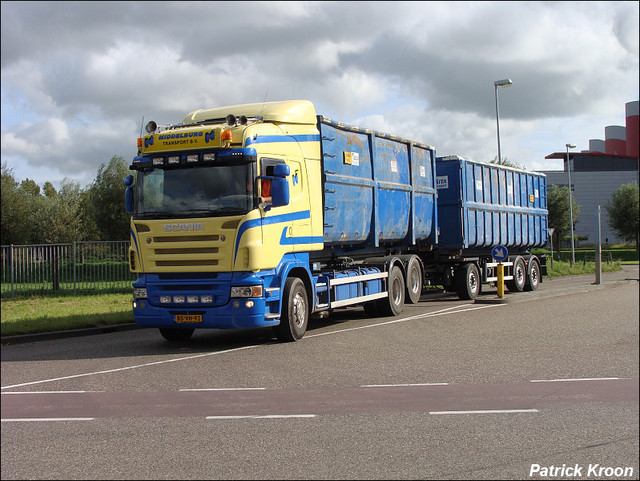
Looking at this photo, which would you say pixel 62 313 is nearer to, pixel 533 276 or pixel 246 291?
pixel 246 291

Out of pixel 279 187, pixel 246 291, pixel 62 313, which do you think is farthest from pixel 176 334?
pixel 62 313

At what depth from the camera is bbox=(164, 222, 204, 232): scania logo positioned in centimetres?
1052

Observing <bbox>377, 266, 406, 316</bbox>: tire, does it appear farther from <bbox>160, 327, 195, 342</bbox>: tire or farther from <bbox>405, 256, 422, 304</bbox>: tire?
<bbox>160, 327, 195, 342</bbox>: tire

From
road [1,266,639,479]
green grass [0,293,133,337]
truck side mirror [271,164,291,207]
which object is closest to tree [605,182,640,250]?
green grass [0,293,133,337]

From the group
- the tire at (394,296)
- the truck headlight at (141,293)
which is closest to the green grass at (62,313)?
the truck headlight at (141,293)

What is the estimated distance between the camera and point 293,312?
1143cm

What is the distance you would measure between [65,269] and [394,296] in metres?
11.8

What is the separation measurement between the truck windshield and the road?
2240 mm

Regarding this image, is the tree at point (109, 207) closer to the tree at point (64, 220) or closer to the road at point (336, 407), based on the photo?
the tree at point (64, 220)

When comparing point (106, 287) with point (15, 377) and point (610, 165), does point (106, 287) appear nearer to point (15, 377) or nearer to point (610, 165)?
point (15, 377)

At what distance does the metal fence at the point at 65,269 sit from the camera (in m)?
21.3

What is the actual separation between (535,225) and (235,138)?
17.0 m

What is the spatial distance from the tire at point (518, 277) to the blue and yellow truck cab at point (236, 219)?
35.2 feet

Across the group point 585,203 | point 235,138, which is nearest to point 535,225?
point 235,138
